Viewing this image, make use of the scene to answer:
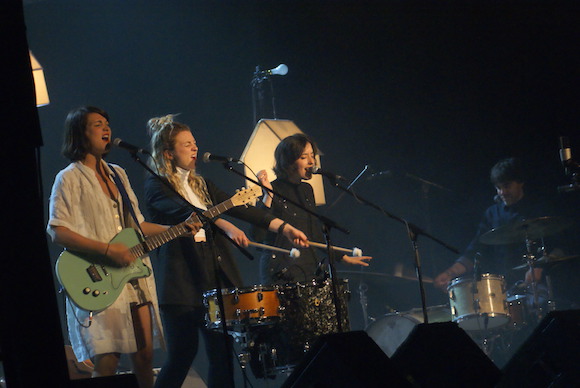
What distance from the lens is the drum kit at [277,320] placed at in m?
4.09

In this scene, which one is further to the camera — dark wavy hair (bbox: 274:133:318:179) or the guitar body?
dark wavy hair (bbox: 274:133:318:179)

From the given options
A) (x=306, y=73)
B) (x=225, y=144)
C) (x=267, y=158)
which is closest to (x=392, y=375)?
(x=267, y=158)

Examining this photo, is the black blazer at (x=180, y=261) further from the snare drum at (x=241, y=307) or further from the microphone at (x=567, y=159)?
the microphone at (x=567, y=159)

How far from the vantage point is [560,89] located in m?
7.17

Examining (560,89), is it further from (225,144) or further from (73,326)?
(73,326)

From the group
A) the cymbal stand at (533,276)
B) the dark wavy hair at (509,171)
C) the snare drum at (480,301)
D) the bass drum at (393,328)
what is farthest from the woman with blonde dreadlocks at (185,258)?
the dark wavy hair at (509,171)

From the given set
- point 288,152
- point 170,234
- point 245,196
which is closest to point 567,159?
point 288,152

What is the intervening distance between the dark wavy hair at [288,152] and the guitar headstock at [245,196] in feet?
2.09

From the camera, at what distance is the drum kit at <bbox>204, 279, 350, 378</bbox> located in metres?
4.09

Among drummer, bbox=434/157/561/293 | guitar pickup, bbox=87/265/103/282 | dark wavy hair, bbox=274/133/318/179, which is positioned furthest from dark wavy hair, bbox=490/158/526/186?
guitar pickup, bbox=87/265/103/282

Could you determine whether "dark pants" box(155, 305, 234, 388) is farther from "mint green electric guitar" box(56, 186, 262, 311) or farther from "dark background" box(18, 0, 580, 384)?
"dark background" box(18, 0, 580, 384)

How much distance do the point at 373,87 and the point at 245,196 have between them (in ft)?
11.7

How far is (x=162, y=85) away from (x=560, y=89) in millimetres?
3688

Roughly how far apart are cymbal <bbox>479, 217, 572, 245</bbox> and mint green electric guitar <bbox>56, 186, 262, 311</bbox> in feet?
11.2
